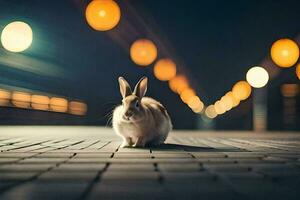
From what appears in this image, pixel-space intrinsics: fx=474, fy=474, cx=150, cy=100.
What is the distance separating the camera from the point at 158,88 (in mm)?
37250

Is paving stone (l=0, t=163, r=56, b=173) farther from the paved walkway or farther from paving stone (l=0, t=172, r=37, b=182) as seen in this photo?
paving stone (l=0, t=172, r=37, b=182)

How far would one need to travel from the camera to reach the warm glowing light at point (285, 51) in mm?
12289

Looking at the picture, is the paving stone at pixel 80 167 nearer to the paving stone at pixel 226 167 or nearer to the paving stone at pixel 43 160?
the paving stone at pixel 43 160

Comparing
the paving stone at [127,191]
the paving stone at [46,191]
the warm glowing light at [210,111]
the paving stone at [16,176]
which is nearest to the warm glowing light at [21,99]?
the paving stone at [16,176]

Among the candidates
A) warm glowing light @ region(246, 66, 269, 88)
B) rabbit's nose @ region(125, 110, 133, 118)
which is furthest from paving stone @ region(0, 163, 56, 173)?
warm glowing light @ region(246, 66, 269, 88)

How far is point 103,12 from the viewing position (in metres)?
9.12

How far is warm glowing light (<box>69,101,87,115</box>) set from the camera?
95.1ft

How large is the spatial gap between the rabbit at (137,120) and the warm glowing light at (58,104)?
17.5m

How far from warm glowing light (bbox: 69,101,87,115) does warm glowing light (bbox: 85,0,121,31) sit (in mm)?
19574

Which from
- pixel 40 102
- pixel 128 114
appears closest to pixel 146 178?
pixel 128 114

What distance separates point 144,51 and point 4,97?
288 inches

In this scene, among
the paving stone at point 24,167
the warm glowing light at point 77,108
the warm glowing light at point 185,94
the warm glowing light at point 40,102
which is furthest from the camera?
the warm glowing light at point 185,94

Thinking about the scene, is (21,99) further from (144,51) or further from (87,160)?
(87,160)

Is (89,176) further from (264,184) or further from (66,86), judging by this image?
(66,86)
